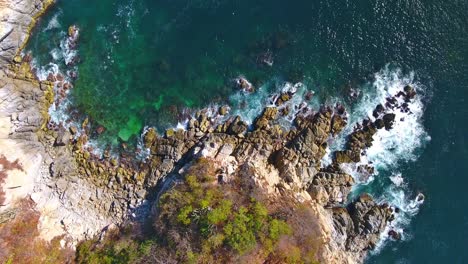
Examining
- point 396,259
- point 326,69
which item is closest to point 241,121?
point 326,69

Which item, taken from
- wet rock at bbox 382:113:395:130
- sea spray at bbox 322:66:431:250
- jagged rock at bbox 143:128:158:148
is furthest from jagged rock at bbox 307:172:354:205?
jagged rock at bbox 143:128:158:148

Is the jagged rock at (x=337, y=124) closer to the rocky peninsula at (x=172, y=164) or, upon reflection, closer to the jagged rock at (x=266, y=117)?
the rocky peninsula at (x=172, y=164)

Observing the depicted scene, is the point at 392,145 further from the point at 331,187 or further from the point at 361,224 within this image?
the point at 361,224

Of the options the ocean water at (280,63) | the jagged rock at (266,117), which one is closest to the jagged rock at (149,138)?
the ocean water at (280,63)

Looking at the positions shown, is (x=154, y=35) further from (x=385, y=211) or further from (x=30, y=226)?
(x=385, y=211)

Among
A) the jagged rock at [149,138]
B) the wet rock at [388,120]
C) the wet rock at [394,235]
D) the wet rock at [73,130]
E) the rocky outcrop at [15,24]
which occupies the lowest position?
the wet rock at [394,235]
